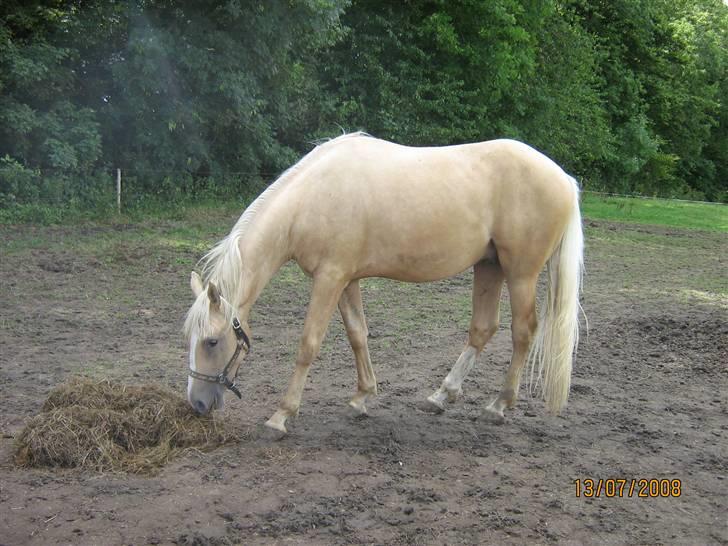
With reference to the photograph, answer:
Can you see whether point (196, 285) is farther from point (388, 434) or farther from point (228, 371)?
point (388, 434)

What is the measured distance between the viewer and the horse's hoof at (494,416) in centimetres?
484

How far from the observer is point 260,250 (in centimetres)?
438

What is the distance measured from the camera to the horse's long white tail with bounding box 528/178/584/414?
483 cm

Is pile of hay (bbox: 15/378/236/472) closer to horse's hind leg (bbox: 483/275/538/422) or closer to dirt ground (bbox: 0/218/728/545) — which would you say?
dirt ground (bbox: 0/218/728/545)

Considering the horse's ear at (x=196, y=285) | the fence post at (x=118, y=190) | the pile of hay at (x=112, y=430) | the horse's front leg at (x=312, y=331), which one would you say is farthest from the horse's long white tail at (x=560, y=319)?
the fence post at (x=118, y=190)

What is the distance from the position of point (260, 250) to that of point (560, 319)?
206 centimetres

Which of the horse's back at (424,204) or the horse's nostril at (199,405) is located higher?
the horse's back at (424,204)

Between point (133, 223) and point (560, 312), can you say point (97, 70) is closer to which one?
point (133, 223)

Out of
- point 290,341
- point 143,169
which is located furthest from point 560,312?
point 143,169

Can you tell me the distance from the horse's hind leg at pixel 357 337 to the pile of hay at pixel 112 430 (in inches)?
37.1

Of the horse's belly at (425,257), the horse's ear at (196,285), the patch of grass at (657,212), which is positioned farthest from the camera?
the patch of grass at (657,212)

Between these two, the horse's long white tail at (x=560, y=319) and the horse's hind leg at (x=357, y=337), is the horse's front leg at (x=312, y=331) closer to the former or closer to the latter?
the horse's hind leg at (x=357, y=337)

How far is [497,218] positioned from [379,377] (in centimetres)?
171

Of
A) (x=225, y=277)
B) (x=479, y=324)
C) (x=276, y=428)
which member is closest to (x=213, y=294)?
(x=225, y=277)
